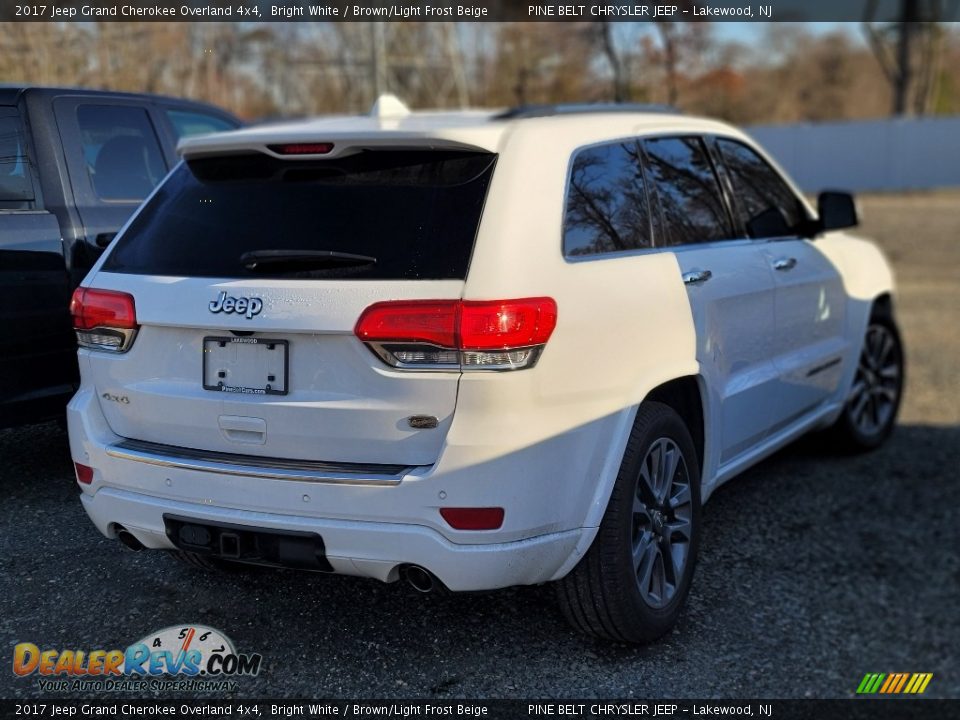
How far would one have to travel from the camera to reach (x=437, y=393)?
287cm

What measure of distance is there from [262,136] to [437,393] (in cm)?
110

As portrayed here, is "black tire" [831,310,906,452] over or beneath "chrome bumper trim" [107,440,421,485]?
beneath

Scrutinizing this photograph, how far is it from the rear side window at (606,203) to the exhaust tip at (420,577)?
1.09 m

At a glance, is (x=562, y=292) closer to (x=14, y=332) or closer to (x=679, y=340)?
(x=679, y=340)

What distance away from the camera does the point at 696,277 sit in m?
3.82

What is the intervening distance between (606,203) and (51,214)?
282 cm

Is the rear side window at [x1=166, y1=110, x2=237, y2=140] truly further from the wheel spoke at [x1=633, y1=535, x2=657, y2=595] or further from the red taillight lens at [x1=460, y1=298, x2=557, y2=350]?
the wheel spoke at [x1=633, y1=535, x2=657, y2=595]

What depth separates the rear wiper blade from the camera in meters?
3.02

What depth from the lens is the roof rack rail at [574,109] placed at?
3.58 m

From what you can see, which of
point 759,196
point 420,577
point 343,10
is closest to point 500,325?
point 420,577

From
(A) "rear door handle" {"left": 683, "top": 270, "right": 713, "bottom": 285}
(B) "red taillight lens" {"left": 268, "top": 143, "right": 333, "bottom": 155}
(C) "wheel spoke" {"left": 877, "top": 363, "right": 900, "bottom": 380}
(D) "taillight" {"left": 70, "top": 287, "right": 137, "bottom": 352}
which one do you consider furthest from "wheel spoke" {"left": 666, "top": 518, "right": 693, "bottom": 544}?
(C) "wheel spoke" {"left": 877, "top": 363, "right": 900, "bottom": 380}

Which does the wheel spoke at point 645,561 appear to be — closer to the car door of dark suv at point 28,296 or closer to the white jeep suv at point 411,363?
the white jeep suv at point 411,363

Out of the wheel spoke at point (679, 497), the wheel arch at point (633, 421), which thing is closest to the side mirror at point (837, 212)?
the wheel arch at point (633, 421)

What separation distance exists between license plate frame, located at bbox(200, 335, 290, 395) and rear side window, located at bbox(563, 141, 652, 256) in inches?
38.0
